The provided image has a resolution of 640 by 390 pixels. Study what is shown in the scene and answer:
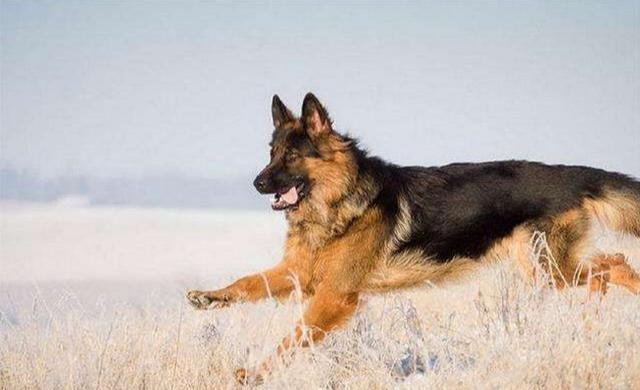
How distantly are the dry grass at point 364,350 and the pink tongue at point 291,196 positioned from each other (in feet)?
3.98

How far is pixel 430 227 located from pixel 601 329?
2.36 meters

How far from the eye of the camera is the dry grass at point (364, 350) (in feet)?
19.3

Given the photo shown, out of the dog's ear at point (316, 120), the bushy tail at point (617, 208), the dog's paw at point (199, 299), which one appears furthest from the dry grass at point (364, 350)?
the dog's ear at point (316, 120)

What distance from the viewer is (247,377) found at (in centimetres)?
700

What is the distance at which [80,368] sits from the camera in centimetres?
700

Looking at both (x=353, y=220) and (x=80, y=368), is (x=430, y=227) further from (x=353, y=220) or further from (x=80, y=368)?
(x=80, y=368)

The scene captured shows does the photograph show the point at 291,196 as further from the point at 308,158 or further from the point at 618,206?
the point at 618,206

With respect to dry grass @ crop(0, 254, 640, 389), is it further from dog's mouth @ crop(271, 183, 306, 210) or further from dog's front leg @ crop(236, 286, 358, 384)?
dog's mouth @ crop(271, 183, 306, 210)

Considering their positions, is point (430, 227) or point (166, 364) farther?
point (430, 227)

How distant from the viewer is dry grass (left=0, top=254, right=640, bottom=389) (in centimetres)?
588

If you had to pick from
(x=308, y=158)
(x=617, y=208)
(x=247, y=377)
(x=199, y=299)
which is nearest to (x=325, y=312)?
(x=247, y=377)

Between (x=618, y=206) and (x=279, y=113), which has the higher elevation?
(x=279, y=113)

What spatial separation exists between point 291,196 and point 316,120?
2.74ft

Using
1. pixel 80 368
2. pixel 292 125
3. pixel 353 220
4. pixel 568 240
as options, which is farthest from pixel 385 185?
pixel 80 368
